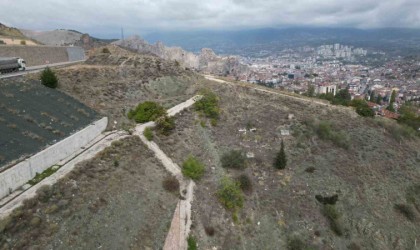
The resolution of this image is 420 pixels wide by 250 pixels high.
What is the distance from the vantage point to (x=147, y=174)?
2294cm

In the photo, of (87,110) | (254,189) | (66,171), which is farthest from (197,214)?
(87,110)

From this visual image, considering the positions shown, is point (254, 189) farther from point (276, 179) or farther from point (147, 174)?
point (147, 174)

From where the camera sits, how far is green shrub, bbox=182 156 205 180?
24.7 m

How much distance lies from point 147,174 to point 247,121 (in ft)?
55.8

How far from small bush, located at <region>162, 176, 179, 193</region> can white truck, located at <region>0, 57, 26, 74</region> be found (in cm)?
1899

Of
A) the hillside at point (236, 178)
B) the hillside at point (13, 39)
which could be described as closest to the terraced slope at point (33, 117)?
the hillside at point (236, 178)

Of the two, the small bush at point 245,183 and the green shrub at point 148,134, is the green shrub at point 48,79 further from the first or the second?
the small bush at point 245,183

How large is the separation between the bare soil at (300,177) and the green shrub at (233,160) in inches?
23.0

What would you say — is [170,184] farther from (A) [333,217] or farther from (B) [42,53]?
(B) [42,53]

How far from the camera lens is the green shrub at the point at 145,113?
29844 millimetres

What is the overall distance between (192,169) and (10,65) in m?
20.1

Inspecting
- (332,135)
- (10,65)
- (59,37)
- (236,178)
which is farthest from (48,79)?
(59,37)

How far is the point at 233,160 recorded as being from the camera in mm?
28891

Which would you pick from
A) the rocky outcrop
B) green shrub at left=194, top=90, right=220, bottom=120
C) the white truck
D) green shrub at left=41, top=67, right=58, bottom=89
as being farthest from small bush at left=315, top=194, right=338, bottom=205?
the rocky outcrop
